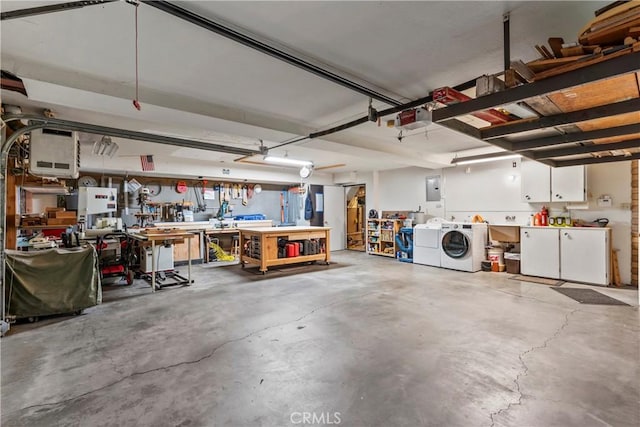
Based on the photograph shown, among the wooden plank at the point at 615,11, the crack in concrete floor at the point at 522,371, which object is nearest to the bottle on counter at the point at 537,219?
the crack in concrete floor at the point at 522,371

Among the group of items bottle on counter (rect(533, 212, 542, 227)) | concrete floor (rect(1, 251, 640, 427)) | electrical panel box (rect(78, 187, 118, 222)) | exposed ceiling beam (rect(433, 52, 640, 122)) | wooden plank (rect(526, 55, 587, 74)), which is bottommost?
concrete floor (rect(1, 251, 640, 427))

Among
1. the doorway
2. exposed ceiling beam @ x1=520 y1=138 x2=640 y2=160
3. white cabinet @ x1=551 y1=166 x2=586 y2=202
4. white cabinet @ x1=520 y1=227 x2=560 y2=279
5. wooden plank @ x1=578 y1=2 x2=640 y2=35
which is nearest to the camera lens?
wooden plank @ x1=578 y1=2 x2=640 y2=35

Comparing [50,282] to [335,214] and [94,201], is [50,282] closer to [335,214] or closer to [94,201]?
[94,201]

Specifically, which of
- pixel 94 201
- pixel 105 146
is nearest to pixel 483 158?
pixel 105 146

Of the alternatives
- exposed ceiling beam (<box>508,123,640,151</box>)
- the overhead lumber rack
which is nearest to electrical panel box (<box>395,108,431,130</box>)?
the overhead lumber rack

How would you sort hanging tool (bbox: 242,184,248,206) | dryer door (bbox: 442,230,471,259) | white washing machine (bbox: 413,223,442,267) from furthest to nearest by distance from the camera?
hanging tool (bbox: 242,184,248,206), white washing machine (bbox: 413,223,442,267), dryer door (bbox: 442,230,471,259)

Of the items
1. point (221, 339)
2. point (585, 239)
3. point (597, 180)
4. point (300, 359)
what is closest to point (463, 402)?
point (300, 359)

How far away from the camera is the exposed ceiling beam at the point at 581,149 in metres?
3.01

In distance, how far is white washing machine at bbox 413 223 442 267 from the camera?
6801 millimetres

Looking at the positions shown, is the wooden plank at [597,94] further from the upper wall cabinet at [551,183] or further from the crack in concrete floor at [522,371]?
the upper wall cabinet at [551,183]

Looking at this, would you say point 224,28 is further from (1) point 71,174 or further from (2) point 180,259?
(2) point 180,259

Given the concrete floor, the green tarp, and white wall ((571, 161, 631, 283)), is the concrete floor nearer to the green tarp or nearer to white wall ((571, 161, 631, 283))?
the green tarp

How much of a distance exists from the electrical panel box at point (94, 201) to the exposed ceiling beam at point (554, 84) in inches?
245

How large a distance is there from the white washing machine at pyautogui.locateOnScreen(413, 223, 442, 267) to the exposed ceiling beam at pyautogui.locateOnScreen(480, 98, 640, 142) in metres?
4.30
